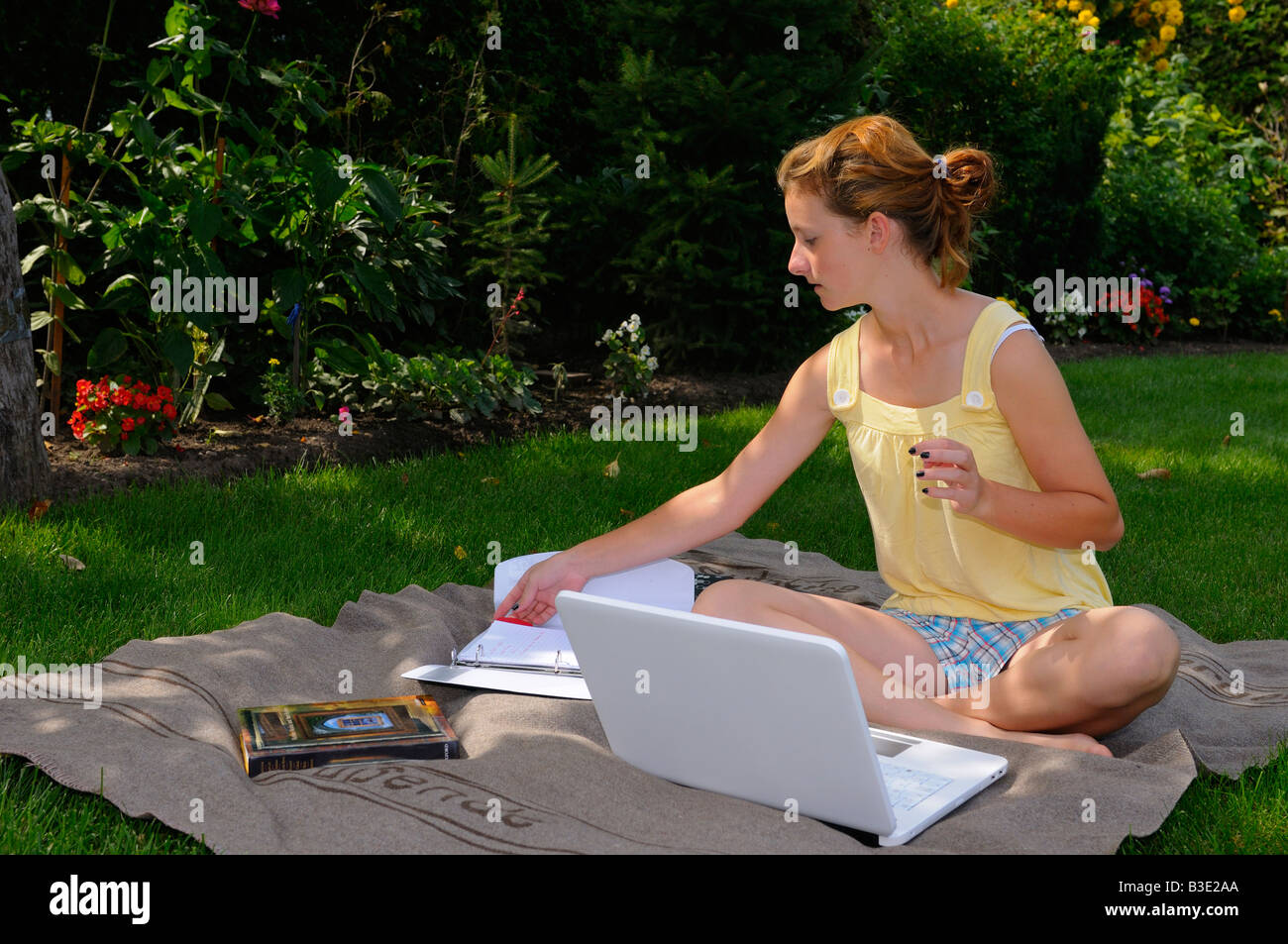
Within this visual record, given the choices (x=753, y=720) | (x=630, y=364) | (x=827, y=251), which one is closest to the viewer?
(x=753, y=720)

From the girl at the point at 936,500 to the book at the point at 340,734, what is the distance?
0.50 metres

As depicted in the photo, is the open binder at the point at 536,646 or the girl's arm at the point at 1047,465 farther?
the open binder at the point at 536,646

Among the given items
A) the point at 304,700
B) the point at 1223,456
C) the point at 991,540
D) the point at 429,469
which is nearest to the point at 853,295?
the point at 991,540

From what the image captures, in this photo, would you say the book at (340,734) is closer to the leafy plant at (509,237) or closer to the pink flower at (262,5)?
the pink flower at (262,5)

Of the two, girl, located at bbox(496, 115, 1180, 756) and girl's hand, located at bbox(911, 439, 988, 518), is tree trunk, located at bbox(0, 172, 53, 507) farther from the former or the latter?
girl's hand, located at bbox(911, 439, 988, 518)

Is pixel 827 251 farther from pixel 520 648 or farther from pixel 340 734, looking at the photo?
pixel 340 734

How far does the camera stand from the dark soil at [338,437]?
452cm

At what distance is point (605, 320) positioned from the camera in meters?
7.40

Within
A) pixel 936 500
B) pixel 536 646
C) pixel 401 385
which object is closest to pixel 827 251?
pixel 936 500

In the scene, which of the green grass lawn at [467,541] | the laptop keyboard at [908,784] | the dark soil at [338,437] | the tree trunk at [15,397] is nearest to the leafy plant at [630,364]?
the dark soil at [338,437]

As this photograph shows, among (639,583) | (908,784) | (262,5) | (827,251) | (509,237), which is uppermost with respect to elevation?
(262,5)

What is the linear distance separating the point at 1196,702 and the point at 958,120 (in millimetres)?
6855

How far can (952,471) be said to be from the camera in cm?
229

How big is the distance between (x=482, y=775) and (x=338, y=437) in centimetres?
309
